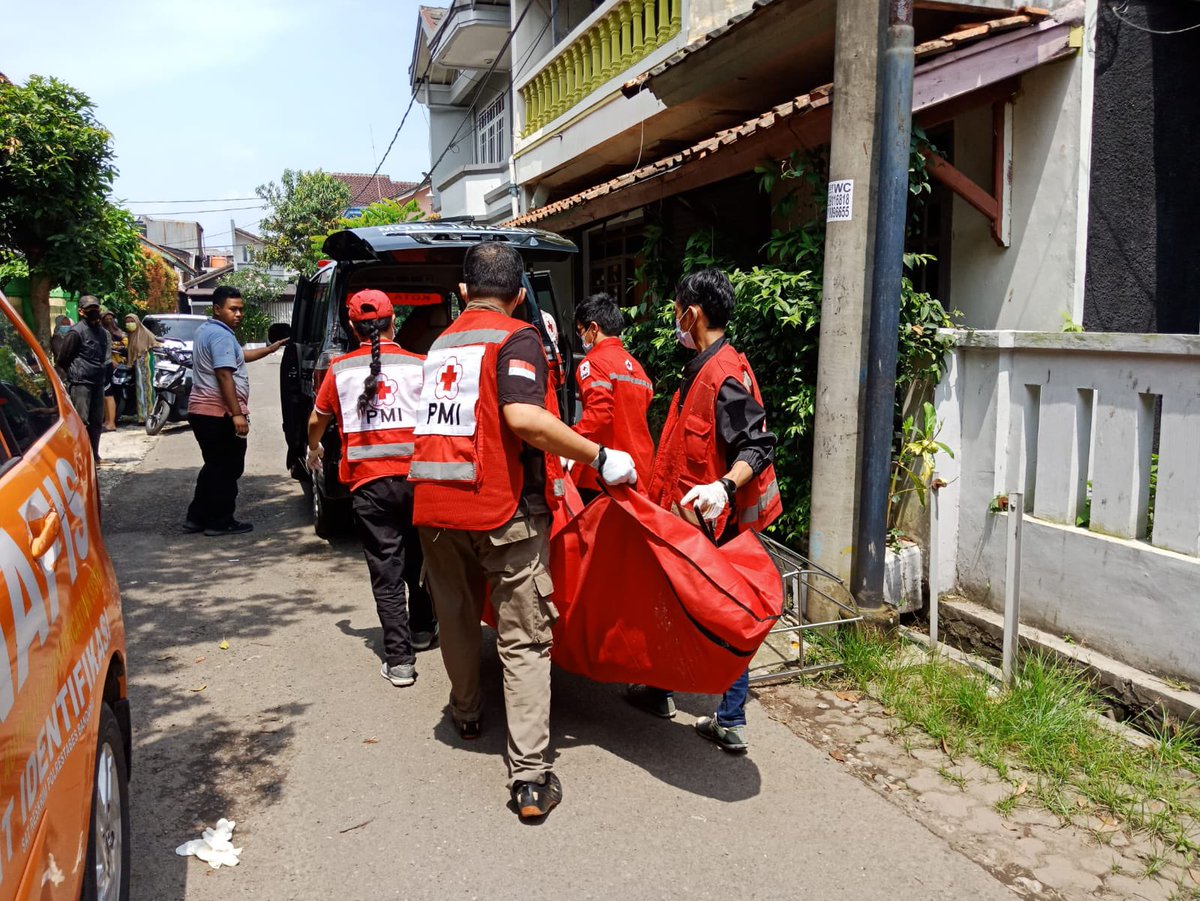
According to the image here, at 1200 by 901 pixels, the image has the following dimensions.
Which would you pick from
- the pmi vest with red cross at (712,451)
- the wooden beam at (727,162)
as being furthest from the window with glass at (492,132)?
the pmi vest with red cross at (712,451)

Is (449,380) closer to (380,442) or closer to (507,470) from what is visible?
(507,470)

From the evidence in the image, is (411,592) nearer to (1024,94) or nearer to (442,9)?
(1024,94)

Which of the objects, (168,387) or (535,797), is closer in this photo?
(535,797)

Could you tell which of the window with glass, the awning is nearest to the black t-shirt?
the awning

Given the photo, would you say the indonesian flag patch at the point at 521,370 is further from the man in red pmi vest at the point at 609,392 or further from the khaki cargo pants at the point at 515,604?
the man in red pmi vest at the point at 609,392

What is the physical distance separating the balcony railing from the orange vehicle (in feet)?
29.6

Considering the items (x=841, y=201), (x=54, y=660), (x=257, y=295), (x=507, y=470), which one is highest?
(x=257, y=295)

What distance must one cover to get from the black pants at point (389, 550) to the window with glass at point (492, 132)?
52.6ft

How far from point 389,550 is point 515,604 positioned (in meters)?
1.36

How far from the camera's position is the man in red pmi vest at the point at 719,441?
3.61 metres

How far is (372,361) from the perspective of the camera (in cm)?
452

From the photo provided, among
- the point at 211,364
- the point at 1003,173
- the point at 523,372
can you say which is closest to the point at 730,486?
the point at 523,372

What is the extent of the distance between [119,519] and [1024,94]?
7.51 meters

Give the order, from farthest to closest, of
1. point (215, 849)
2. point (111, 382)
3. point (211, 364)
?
point (111, 382)
point (211, 364)
point (215, 849)
